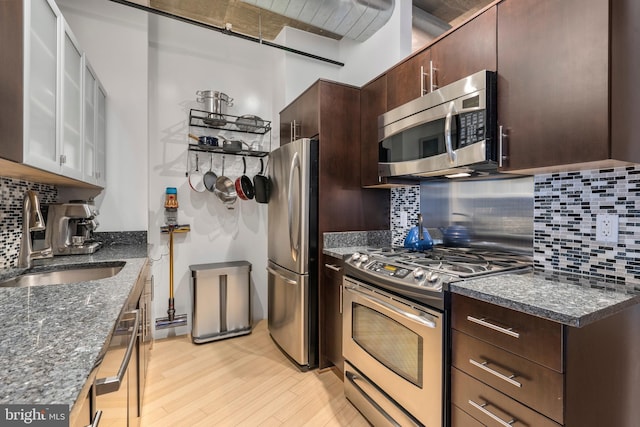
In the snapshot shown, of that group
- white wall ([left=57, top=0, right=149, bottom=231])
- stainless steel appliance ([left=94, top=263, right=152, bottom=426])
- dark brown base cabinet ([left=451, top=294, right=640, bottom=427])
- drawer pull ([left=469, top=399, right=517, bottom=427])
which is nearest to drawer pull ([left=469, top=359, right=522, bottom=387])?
dark brown base cabinet ([left=451, top=294, right=640, bottom=427])

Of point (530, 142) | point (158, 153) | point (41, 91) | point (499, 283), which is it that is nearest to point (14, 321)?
point (41, 91)

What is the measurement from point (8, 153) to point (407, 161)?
1851mm

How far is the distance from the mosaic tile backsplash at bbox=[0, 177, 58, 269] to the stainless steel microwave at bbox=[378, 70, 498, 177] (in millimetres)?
2224

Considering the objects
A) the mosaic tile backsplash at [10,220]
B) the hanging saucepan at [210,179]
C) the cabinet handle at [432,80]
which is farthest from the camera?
the hanging saucepan at [210,179]

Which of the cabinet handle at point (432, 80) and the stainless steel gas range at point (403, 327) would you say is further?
the cabinet handle at point (432, 80)

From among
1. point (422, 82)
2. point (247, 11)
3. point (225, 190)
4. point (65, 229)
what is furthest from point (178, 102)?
point (422, 82)

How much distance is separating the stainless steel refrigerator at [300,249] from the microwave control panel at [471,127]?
3.59 ft

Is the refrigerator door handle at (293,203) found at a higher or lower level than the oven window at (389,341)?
higher

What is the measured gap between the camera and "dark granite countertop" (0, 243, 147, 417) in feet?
1.79

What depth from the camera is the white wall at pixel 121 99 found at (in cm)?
257

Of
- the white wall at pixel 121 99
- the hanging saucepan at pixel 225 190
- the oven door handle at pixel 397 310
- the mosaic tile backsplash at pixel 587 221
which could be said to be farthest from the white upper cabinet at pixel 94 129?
A: the mosaic tile backsplash at pixel 587 221

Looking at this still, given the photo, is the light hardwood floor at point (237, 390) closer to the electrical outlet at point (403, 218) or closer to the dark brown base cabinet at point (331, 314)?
the dark brown base cabinet at point (331, 314)

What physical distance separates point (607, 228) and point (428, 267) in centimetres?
76

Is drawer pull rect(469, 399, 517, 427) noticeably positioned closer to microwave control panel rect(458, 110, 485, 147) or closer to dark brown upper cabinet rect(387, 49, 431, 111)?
microwave control panel rect(458, 110, 485, 147)
